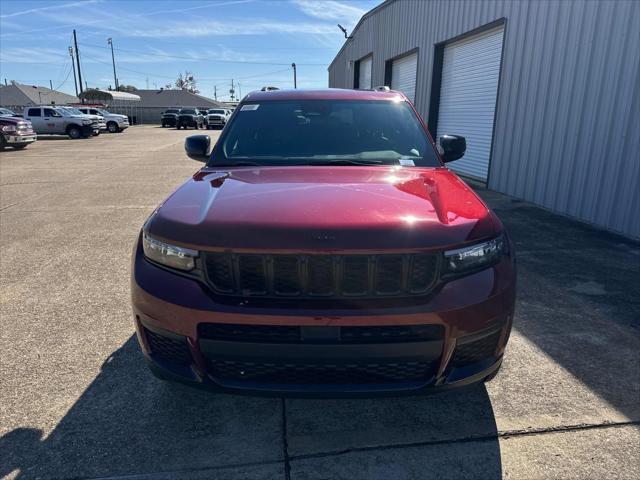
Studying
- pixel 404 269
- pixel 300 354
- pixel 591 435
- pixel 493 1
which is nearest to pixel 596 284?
pixel 591 435

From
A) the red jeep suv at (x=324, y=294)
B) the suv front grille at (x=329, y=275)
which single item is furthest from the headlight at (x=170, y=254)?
the suv front grille at (x=329, y=275)

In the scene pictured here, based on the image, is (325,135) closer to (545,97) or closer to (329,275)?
(329,275)

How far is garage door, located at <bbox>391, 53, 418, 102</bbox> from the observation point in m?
14.7

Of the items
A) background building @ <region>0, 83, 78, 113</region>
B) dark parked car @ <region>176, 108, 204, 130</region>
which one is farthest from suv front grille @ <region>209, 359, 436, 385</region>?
background building @ <region>0, 83, 78, 113</region>

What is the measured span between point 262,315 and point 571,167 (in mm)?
6903

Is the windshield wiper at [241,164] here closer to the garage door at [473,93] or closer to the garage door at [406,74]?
the garage door at [473,93]

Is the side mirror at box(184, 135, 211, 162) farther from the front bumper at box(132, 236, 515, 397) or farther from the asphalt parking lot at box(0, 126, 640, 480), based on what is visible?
the front bumper at box(132, 236, 515, 397)

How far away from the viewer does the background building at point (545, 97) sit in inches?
247

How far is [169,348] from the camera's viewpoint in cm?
210

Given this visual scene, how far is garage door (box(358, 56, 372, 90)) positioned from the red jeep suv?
2013 cm

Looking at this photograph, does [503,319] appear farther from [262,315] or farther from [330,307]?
[262,315]

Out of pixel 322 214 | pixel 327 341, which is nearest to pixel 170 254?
pixel 322 214

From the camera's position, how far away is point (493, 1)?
940cm

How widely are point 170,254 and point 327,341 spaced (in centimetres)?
84
